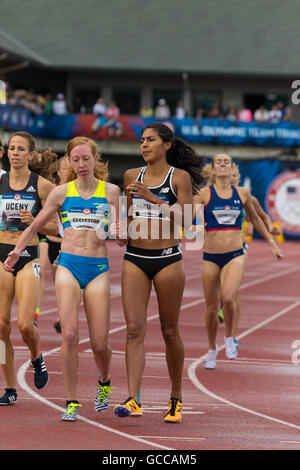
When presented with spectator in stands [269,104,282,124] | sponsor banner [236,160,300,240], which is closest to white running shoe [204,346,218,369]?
sponsor banner [236,160,300,240]

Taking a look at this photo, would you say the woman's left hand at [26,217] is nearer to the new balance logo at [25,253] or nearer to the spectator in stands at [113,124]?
the new balance logo at [25,253]

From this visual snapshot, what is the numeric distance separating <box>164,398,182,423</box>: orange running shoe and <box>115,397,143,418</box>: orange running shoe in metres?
0.24

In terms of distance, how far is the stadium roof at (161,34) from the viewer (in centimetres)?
4750

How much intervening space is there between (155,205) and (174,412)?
5.08ft

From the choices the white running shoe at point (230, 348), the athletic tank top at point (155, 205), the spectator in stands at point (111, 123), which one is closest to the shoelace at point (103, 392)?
the athletic tank top at point (155, 205)

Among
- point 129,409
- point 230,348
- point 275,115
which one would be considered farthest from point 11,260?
point 275,115

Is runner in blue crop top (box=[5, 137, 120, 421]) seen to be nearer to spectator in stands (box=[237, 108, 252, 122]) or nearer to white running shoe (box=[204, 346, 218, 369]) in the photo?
white running shoe (box=[204, 346, 218, 369])

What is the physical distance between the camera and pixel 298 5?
48.9m

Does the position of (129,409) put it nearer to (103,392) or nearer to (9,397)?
(103,392)

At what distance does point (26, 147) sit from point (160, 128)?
4.10 ft

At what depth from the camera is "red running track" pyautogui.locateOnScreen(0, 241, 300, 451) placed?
23.2 ft

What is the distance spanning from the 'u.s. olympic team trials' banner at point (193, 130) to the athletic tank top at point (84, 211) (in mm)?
34177
